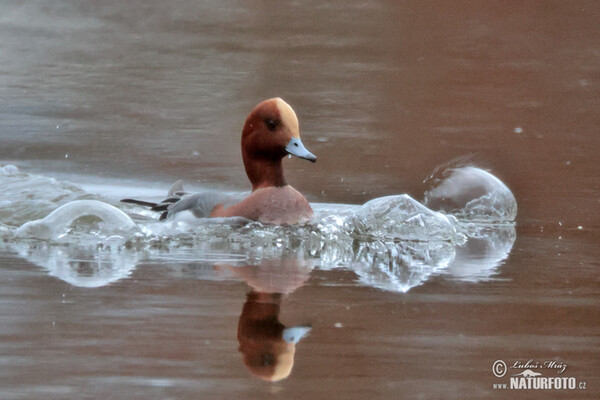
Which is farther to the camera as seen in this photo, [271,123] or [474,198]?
[474,198]

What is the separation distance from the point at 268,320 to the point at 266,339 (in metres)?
0.28

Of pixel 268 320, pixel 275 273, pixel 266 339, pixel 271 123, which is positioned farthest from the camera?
pixel 271 123

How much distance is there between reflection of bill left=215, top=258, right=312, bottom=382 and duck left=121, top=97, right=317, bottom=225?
0.85 meters

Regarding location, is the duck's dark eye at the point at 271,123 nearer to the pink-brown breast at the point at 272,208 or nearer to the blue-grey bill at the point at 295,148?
the blue-grey bill at the point at 295,148

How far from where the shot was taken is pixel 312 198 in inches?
322

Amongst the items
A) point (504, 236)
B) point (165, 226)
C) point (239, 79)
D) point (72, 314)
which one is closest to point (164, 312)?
point (72, 314)

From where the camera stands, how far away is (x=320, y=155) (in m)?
Result: 9.45

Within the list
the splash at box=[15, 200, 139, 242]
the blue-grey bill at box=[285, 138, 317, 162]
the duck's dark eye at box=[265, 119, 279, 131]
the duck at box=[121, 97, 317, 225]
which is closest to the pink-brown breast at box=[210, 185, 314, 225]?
the duck at box=[121, 97, 317, 225]

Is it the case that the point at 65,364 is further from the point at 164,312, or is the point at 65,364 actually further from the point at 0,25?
the point at 0,25

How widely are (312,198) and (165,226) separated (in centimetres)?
157

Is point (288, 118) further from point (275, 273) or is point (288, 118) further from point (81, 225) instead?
point (275, 273)

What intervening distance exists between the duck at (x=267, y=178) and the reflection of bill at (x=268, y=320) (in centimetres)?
85

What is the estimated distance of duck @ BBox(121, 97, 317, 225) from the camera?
6812mm

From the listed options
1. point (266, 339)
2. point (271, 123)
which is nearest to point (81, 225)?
point (271, 123)
